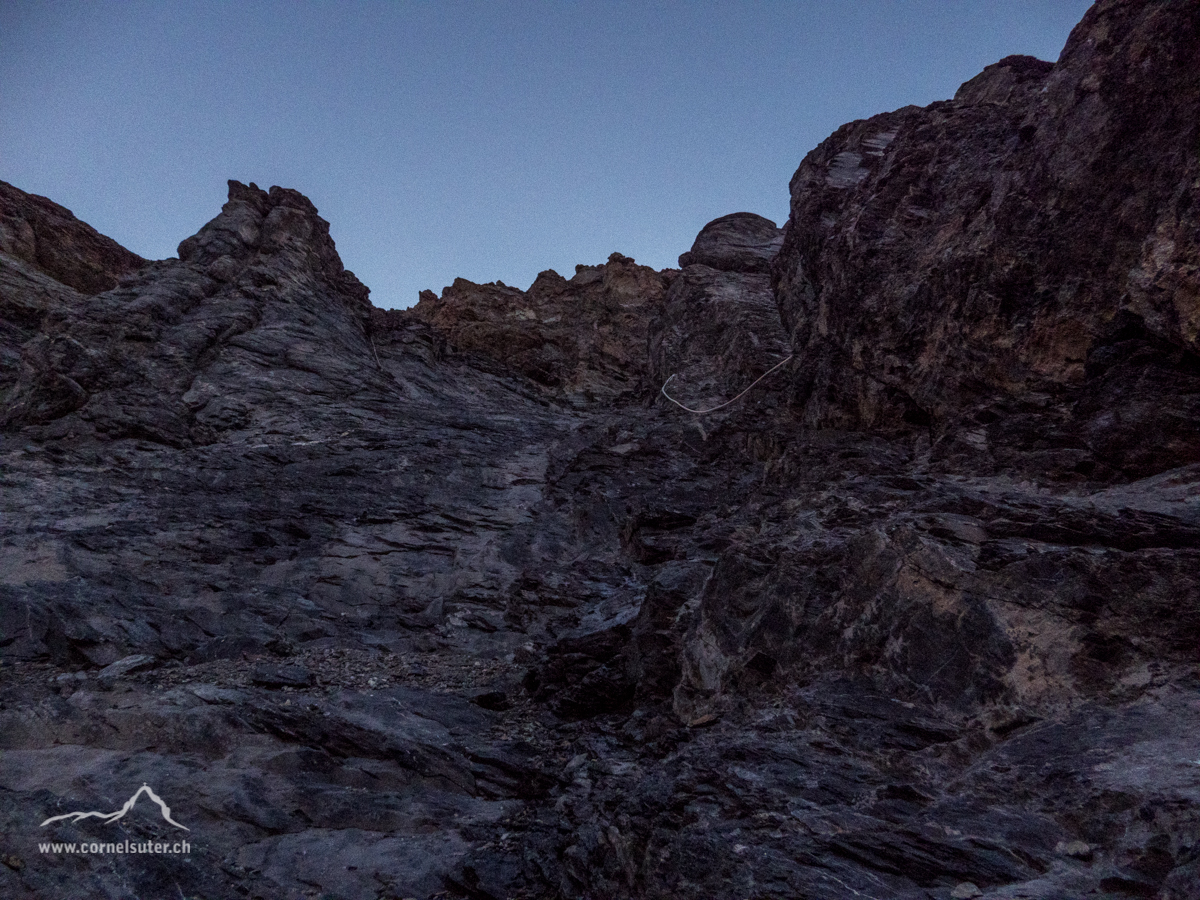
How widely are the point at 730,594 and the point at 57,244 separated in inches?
1527

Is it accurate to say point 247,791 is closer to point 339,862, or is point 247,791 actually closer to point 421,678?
point 339,862

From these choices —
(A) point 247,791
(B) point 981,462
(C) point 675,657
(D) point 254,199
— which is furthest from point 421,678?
(D) point 254,199

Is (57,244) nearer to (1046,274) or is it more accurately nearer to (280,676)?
(280,676)

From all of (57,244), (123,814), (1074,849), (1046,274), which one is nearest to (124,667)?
(123,814)

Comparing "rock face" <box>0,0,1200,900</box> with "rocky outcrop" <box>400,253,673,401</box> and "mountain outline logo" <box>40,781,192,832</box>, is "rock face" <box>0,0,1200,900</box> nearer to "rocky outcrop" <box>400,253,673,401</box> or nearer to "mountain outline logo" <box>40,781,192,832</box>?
"mountain outline logo" <box>40,781,192,832</box>

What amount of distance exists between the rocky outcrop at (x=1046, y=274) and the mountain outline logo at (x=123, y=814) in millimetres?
11826

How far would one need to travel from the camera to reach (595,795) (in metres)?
8.59

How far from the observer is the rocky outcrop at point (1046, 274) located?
8.52m

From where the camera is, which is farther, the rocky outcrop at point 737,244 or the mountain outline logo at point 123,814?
the rocky outcrop at point 737,244

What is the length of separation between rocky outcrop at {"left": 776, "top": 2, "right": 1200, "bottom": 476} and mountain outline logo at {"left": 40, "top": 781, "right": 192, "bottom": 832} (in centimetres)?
1183

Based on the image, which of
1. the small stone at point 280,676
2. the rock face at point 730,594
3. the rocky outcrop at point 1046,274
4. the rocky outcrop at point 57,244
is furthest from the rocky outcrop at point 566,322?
the small stone at point 280,676

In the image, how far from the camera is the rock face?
20.4ft

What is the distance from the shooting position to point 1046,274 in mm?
10242

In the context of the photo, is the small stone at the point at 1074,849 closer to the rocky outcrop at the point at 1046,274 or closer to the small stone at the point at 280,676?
the rocky outcrop at the point at 1046,274
